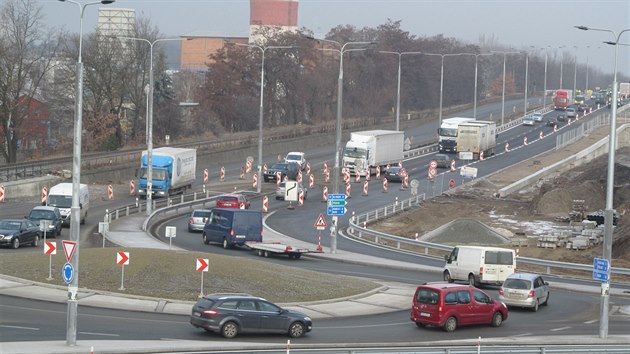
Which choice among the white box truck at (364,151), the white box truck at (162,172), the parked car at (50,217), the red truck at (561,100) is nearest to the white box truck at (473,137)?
the white box truck at (364,151)

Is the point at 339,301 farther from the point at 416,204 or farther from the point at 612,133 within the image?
the point at 416,204

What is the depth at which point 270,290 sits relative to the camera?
111 ft

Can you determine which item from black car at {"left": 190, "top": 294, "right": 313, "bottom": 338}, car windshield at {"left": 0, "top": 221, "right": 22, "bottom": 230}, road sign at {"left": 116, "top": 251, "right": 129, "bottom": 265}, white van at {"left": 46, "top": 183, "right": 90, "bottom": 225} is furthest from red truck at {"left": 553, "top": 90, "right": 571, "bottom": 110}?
black car at {"left": 190, "top": 294, "right": 313, "bottom": 338}

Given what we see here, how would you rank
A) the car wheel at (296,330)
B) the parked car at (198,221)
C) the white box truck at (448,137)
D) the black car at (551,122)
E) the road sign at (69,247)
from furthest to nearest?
the black car at (551,122) → the white box truck at (448,137) → the parked car at (198,221) → the car wheel at (296,330) → the road sign at (69,247)

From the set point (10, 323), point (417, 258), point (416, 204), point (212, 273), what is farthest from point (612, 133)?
point (416, 204)

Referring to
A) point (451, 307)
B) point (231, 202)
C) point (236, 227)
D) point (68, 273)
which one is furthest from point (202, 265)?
point (231, 202)

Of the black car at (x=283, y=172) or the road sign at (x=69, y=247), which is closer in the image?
the road sign at (x=69, y=247)

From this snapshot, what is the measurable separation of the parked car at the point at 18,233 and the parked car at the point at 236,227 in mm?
8402

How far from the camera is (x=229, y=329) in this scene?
2642cm

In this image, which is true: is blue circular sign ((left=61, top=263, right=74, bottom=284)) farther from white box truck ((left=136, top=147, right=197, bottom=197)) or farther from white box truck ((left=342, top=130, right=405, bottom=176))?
white box truck ((left=342, top=130, right=405, bottom=176))

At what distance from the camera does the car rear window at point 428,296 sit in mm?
29891

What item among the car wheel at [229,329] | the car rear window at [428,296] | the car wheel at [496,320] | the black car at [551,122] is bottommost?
the car wheel at [496,320]

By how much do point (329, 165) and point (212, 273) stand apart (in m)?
62.1

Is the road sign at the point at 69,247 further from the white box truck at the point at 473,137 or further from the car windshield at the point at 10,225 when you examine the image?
the white box truck at the point at 473,137
